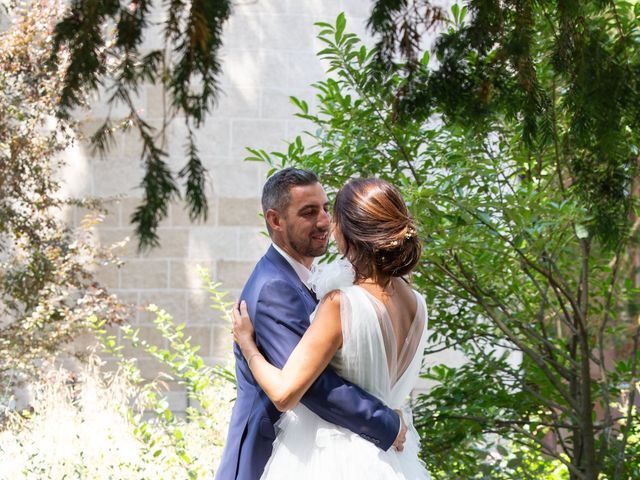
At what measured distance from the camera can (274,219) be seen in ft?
9.82

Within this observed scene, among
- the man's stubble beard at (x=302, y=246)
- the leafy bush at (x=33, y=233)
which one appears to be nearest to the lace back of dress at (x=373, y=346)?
the man's stubble beard at (x=302, y=246)

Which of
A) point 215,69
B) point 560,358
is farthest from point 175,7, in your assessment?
point 560,358

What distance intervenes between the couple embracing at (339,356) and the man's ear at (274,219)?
120mm

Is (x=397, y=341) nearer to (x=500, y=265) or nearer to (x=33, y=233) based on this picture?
(x=500, y=265)

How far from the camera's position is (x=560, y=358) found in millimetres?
4555

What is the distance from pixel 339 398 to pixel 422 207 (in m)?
1.17

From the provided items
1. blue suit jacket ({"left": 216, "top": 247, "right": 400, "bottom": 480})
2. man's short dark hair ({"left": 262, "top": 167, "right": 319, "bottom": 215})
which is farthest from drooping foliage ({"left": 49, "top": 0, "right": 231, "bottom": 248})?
man's short dark hair ({"left": 262, "top": 167, "right": 319, "bottom": 215})

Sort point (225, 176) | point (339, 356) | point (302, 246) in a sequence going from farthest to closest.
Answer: point (225, 176) < point (302, 246) < point (339, 356)

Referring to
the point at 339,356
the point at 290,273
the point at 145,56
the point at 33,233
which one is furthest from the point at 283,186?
the point at 33,233

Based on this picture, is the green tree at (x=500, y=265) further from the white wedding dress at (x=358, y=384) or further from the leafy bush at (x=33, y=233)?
the leafy bush at (x=33, y=233)

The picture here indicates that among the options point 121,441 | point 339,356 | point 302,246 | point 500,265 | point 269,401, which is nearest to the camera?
point 339,356

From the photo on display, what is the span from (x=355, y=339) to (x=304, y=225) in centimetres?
47

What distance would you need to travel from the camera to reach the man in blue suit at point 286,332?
8.70 ft

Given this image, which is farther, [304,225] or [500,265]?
[500,265]
